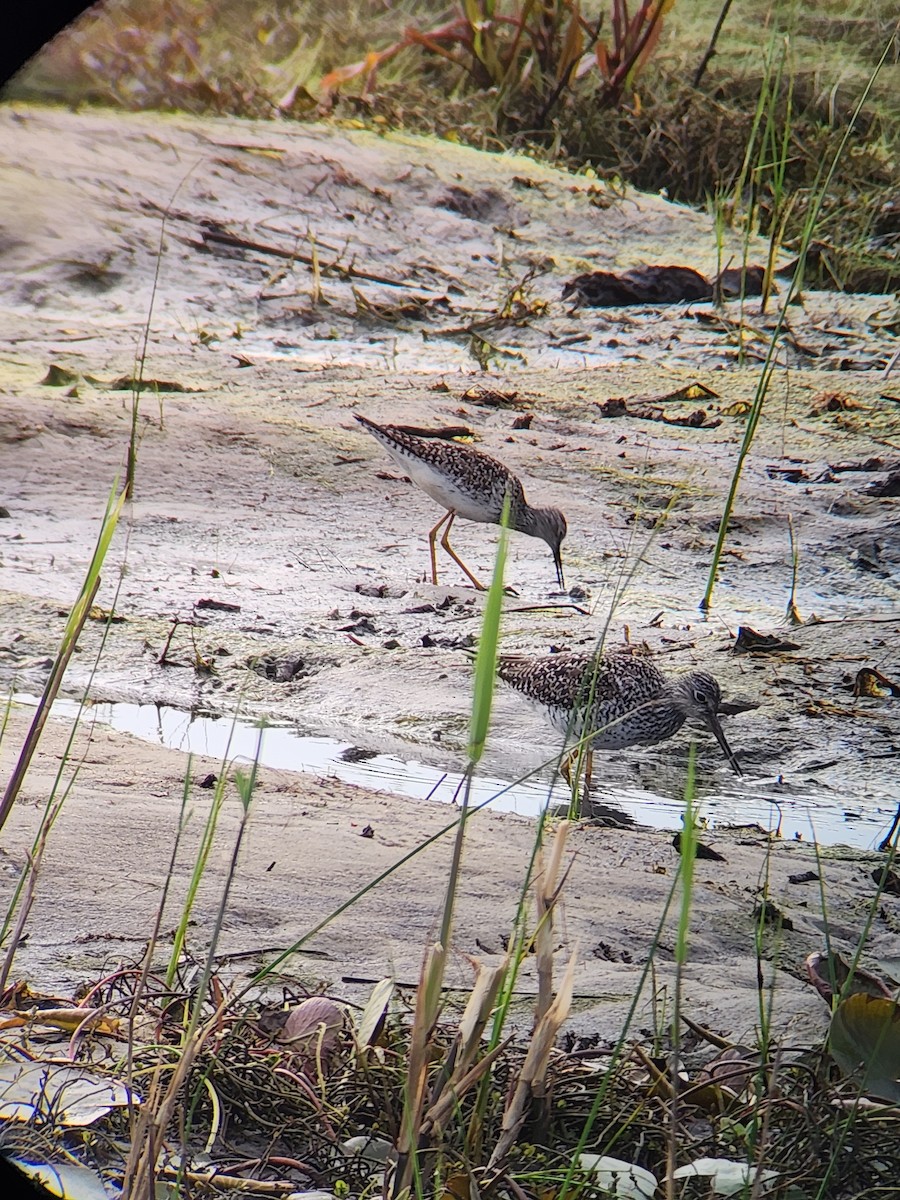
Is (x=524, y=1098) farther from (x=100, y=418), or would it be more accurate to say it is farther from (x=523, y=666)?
(x=100, y=418)

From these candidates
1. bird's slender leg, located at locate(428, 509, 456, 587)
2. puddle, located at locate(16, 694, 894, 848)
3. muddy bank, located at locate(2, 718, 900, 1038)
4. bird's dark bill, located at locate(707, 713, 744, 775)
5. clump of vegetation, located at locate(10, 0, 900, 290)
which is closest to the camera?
muddy bank, located at locate(2, 718, 900, 1038)

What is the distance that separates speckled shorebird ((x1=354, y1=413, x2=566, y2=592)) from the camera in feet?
13.4

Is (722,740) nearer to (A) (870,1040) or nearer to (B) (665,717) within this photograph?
(B) (665,717)

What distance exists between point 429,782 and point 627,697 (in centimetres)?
67

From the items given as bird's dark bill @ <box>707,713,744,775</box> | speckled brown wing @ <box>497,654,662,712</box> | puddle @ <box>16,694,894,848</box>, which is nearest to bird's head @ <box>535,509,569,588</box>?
speckled brown wing @ <box>497,654,662,712</box>

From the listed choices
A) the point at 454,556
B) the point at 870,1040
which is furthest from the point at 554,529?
the point at 870,1040

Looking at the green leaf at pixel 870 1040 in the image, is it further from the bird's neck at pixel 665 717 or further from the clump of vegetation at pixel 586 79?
the clump of vegetation at pixel 586 79

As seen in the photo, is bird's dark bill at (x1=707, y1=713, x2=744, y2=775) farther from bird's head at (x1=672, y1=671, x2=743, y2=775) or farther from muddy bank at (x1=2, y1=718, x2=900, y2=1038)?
muddy bank at (x1=2, y1=718, x2=900, y2=1038)

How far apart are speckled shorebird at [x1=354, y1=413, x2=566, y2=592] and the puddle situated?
3.21 ft

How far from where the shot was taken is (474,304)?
4.75 m

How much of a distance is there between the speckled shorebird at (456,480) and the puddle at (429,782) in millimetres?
979

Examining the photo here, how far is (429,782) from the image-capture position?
3.06m

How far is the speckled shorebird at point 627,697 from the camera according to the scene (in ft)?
11.0

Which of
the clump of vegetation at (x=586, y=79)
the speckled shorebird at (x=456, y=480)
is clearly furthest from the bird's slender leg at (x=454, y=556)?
the clump of vegetation at (x=586, y=79)
